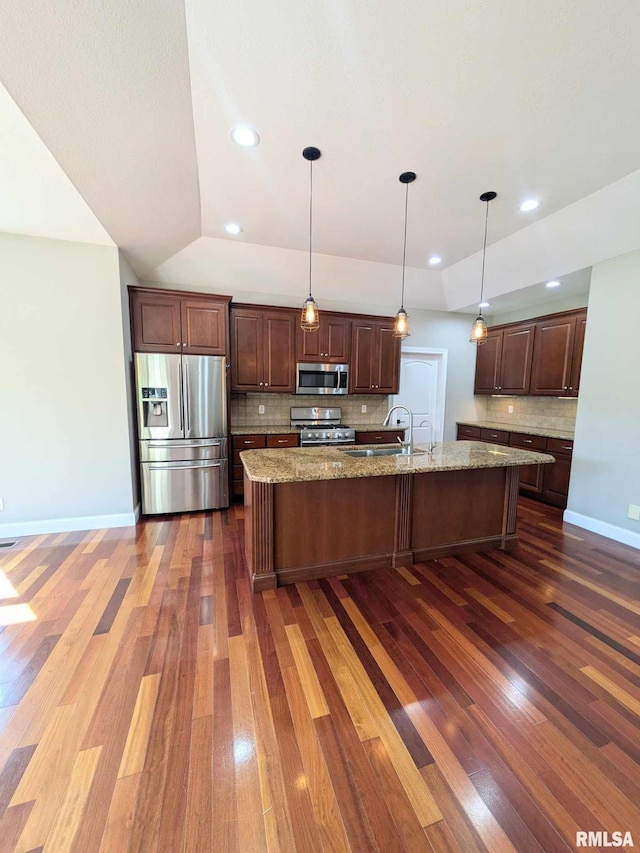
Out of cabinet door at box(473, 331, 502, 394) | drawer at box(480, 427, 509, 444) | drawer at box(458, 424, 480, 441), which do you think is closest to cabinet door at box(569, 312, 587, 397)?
drawer at box(480, 427, 509, 444)

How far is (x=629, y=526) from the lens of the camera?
3164 mm

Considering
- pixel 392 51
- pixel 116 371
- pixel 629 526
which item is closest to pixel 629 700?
pixel 629 526

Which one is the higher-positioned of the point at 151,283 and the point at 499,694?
the point at 151,283

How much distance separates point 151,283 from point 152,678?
4.05m

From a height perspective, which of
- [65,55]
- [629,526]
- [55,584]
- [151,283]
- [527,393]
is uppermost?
[65,55]

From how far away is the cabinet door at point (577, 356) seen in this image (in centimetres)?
405

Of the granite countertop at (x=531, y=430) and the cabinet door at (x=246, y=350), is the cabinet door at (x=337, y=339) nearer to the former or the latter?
the cabinet door at (x=246, y=350)

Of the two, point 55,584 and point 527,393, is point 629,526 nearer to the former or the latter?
point 527,393

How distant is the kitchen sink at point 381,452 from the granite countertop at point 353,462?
0.07 meters

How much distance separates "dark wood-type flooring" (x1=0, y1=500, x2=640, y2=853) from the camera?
110cm

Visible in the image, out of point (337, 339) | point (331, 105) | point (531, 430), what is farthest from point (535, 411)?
point (331, 105)

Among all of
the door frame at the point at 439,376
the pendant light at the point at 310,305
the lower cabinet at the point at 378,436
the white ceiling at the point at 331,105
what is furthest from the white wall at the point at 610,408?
the pendant light at the point at 310,305

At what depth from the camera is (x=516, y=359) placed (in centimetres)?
494

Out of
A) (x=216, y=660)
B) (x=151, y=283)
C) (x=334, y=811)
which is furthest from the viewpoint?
(x=151, y=283)
